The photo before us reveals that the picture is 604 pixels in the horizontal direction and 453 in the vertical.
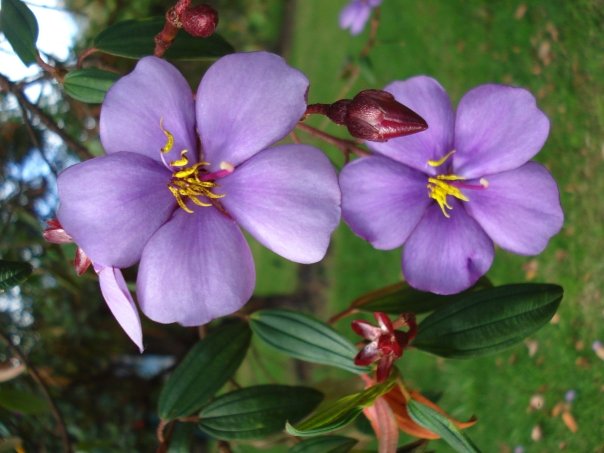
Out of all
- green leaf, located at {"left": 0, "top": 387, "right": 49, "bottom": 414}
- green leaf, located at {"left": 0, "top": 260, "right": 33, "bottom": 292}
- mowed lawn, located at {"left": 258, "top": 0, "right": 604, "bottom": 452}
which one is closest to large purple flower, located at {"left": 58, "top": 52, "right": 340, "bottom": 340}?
green leaf, located at {"left": 0, "top": 260, "right": 33, "bottom": 292}

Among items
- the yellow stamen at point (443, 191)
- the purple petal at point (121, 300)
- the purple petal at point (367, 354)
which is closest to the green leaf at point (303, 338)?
the purple petal at point (367, 354)

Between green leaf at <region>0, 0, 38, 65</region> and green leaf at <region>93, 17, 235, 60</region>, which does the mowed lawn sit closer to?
green leaf at <region>93, 17, 235, 60</region>

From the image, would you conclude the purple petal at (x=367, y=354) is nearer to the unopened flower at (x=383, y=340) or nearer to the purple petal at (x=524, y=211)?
the unopened flower at (x=383, y=340)

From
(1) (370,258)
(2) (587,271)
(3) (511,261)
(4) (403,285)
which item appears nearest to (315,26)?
(1) (370,258)

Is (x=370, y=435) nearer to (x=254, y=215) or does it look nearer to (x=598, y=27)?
(x=254, y=215)

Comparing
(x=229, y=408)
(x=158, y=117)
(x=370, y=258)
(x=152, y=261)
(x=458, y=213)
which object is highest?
(x=158, y=117)

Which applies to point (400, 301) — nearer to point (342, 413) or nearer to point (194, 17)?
point (342, 413)

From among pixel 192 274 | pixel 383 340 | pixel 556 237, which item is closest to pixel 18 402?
pixel 192 274
